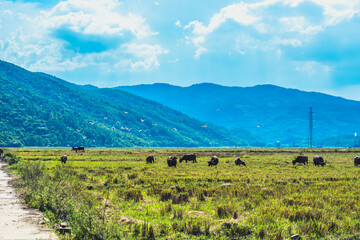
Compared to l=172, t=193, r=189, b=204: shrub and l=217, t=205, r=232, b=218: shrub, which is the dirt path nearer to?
l=172, t=193, r=189, b=204: shrub

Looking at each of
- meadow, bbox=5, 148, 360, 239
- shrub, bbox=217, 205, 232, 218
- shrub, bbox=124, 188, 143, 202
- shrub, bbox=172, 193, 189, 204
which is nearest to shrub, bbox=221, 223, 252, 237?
meadow, bbox=5, 148, 360, 239

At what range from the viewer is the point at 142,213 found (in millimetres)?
16734

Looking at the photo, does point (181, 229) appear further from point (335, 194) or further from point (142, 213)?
point (335, 194)

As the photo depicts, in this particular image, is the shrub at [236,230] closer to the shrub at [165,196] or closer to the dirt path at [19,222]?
the dirt path at [19,222]

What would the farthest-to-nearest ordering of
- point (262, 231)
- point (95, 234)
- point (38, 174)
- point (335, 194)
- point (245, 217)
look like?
point (38, 174) → point (335, 194) → point (245, 217) → point (262, 231) → point (95, 234)

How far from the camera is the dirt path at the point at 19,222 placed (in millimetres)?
13375

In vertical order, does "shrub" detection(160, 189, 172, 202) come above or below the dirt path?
above

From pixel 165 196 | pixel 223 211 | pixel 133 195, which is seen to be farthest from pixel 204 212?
pixel 133 195

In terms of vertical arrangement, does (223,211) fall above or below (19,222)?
above

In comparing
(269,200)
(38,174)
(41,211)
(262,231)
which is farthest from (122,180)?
(262,231)

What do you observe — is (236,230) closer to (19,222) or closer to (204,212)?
(204,212)

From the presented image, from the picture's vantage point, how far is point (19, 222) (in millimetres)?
15523

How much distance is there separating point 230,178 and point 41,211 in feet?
55.3

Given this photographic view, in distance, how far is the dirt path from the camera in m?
13.4
